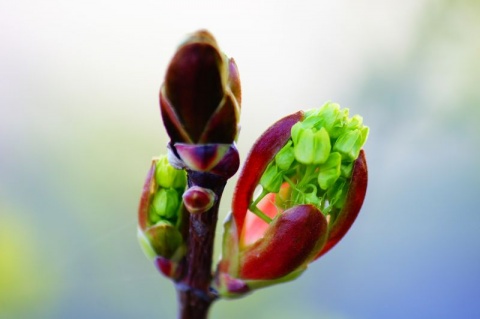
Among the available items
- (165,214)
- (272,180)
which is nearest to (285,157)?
(272,180)

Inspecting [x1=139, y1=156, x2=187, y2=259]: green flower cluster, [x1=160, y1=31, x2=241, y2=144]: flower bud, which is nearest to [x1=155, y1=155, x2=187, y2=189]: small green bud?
[x1=139, y1=156, x2=187, y2=259]: green flower cluster

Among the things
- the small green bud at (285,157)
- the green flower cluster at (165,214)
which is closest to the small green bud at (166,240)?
the green flower cluster at (165,214)

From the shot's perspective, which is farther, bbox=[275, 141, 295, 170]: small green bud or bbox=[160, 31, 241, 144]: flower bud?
bbox=[275, 141, 295, 170]: small green bud

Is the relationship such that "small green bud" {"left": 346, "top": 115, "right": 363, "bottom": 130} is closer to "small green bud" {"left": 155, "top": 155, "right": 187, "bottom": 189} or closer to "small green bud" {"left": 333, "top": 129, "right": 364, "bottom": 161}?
"small green bud" {"left": 333, "top": 129, "right": 364, "bottom": 161}

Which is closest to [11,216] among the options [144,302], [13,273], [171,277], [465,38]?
[13,273]

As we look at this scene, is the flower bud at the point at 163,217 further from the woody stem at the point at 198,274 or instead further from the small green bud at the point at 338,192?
the small green bud at the point at 338,192
